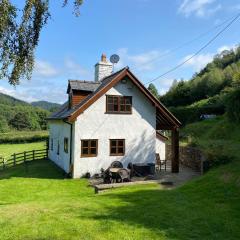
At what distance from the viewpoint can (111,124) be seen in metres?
23.6

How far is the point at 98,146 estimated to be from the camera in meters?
23.2

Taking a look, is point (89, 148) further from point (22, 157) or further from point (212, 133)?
point (212, 133)

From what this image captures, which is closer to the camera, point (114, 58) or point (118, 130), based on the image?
point (118, 130)

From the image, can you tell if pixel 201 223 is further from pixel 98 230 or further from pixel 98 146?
pixel 98 146

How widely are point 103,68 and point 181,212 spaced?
18.9 m

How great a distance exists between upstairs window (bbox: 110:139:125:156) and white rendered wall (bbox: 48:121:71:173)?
3166 millimetres

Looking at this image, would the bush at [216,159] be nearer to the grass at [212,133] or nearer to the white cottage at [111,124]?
the white cottage at [111,124]

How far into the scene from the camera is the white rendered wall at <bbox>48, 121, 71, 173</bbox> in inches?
969

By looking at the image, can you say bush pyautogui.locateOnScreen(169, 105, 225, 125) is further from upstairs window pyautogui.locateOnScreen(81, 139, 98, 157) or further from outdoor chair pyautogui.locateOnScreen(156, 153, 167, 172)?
upstairs window pyautogui.locateOnScreen(81, 139, 98, 157)

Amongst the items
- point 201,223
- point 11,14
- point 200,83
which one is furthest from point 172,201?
point 200,83

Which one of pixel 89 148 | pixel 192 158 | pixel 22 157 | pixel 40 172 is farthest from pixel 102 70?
pixel 22 157

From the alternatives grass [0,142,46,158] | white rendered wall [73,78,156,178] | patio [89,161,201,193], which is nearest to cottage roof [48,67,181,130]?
white rendered wall [73,78,156,178]

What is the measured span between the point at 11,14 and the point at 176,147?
52.8ft

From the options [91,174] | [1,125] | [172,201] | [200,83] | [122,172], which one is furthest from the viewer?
[1,125]
